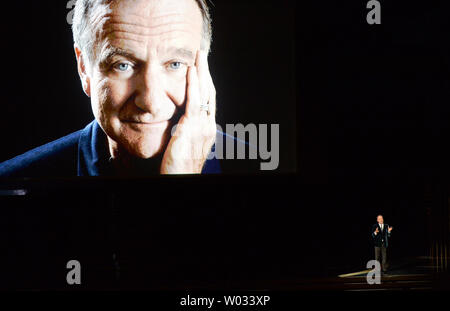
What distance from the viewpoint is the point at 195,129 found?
18.0 feet

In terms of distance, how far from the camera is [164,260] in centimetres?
593

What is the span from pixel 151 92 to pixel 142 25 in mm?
792

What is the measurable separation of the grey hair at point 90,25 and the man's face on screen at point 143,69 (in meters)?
0.08

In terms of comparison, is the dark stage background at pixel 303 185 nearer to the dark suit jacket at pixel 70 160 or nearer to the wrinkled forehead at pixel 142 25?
the dark suit jacket at pixel 70 160

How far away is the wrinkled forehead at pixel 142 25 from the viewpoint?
17.5 feet

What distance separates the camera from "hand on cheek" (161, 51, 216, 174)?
5.47 m

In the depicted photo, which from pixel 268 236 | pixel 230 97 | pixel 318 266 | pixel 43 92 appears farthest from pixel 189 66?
pixel 318 266

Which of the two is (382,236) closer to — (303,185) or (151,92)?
(303,185)

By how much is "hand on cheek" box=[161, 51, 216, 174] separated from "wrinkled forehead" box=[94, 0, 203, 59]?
0.42 metres

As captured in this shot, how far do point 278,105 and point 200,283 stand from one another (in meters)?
2.33

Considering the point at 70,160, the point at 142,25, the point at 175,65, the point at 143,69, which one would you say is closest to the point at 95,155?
the point at 70,160

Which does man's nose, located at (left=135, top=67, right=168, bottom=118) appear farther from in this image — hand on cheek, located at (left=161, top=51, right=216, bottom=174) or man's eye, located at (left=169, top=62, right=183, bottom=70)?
hand on cheek, located at (left=161, top=51, right=216, bottom=174)

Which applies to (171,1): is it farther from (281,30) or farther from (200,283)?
(200,283)

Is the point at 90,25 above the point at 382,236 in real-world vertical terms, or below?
above
